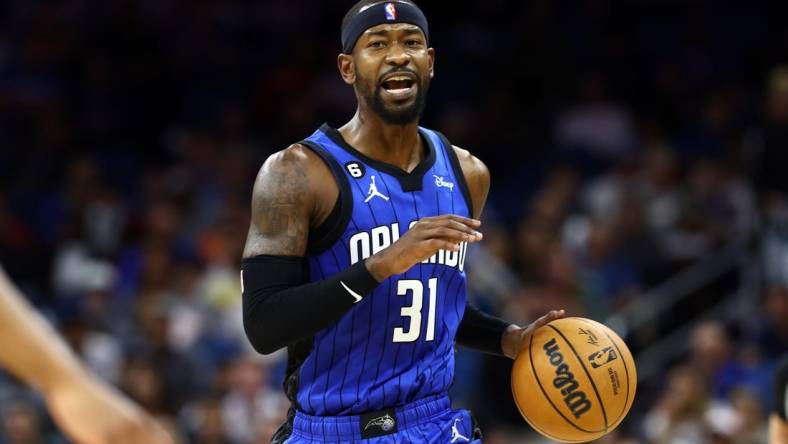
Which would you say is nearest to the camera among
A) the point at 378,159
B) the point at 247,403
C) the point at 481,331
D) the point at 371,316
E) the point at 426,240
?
the point at 426,240

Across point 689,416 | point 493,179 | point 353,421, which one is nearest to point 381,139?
point 353,421

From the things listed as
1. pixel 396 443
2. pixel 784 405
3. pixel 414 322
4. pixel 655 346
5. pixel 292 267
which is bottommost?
pixel 655 346

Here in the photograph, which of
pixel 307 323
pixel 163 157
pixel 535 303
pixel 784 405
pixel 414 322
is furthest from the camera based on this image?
pixel 163 157

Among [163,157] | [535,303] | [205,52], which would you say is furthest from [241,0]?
[535,303]


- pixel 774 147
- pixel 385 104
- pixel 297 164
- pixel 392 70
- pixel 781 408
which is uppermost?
pixel 392 70

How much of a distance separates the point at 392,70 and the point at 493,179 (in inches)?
329

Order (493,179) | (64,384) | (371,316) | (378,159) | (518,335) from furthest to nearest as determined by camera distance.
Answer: (493,179)
(518,335)
(378,159)
(371,316)
(64,384)

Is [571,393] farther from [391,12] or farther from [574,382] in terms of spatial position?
[391,12]

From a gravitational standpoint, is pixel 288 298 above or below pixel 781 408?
above

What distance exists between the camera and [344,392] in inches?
192

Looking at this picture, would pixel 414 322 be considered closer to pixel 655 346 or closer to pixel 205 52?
pixel 655 346

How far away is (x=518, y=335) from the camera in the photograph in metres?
5.29

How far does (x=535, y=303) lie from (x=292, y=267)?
5.69 metres

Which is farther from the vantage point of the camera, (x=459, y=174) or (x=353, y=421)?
(x=459, y=174)
